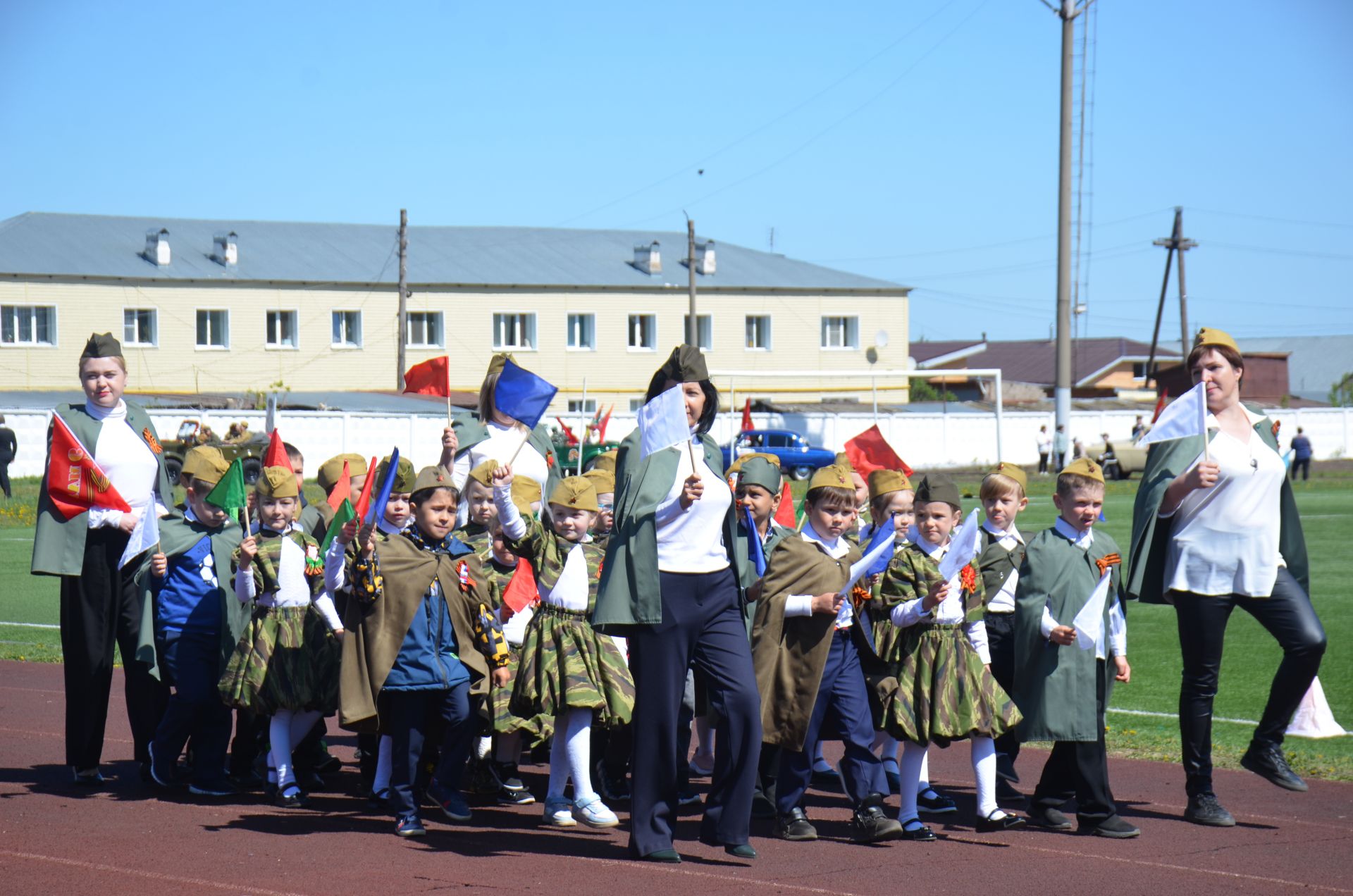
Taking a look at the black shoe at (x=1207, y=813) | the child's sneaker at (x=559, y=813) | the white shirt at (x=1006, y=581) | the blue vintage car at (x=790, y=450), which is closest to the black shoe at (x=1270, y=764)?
the black shoe at (x=1207, y=813)

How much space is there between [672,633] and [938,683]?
1.24 meters

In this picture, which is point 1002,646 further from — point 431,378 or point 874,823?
point 431,378

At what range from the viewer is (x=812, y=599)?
634 centimetres

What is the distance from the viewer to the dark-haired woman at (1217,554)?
22.0ft

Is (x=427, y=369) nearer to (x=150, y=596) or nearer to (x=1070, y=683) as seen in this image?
(x=150, y=596)

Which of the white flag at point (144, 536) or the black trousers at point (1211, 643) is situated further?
the white flag at point (144, 536)

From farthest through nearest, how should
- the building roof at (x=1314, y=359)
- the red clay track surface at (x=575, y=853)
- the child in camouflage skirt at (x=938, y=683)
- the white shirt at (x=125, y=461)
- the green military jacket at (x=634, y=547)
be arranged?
the building roof at (x=1314, y=359) → the white shirt at (x=125, y=461) → the child in camouflage skirt at (x=938, y=683) → the green military jacket at (x=634, y=547) → the red clay track surface at (x=575, y=853)

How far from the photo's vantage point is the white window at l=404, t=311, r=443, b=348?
190 feet

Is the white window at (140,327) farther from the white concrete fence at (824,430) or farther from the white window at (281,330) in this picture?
the white concrete fence at (824,430)

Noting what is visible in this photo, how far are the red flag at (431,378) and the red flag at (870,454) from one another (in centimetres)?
257

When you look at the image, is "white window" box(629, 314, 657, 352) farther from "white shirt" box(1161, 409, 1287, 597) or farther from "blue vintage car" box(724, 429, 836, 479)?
"white shirt" box(1161, 409, 1287, 597)

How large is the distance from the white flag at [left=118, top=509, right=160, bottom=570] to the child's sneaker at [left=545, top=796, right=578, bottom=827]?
2.22 m

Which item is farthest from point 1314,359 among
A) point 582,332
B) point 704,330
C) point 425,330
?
A: point 425,330

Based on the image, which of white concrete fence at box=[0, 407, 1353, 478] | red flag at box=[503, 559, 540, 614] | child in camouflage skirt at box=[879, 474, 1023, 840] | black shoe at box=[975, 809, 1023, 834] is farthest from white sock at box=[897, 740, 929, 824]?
white concrete fence at box=[0, 407, 1353, 478]
